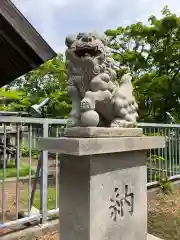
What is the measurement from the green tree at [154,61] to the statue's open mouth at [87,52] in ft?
21.2

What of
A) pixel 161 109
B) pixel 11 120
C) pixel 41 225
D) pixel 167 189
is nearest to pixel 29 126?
pixel 11 120

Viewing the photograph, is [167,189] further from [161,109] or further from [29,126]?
[161,109]

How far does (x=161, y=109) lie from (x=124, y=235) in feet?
28.0

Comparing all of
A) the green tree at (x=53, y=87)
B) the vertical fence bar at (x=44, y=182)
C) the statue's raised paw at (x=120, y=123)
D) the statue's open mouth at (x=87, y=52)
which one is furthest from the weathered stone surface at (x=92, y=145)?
the green tree at (x=53, y=87)

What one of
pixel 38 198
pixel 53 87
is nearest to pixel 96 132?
pixel 38 198

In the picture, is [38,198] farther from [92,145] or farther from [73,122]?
[92,145]

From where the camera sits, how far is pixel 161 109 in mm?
10391

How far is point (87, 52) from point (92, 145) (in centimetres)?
79

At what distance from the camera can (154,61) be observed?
1011 cm

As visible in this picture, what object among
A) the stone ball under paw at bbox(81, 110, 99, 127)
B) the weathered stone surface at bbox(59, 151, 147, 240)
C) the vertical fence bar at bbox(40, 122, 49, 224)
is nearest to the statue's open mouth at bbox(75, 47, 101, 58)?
the stone ball under paw at bbox(81, 110, 99, 127)

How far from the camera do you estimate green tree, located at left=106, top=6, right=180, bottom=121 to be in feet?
29.9

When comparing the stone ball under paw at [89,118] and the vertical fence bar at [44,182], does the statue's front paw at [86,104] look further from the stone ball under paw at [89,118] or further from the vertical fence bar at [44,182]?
the vertical fence bar at [44,182]

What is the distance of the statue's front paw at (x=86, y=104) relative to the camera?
7.21 feet

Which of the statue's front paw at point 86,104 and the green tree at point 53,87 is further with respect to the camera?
the green tree at point 53,87
